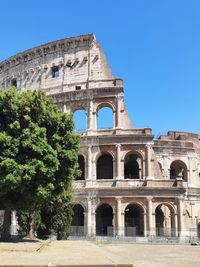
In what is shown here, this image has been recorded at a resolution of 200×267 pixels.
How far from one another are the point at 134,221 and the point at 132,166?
5266 millimetres

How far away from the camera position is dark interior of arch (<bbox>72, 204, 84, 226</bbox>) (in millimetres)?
33281

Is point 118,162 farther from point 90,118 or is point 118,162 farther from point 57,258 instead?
point 57,258

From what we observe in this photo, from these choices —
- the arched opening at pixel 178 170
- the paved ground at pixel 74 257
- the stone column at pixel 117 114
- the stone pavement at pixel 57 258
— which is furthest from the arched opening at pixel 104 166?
the stone pavement at pixel 57 258

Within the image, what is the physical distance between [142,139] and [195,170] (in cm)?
992

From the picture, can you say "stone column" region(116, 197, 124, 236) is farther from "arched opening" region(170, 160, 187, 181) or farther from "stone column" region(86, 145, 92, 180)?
"arched opening" region(170, 160, 187, 181)

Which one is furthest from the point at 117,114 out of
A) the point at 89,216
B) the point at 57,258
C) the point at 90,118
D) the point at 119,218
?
the point at 57,258

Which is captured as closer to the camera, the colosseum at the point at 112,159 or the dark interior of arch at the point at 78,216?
the colosseum at the point at 112,159

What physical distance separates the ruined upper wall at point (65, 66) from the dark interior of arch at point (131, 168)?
792 cm

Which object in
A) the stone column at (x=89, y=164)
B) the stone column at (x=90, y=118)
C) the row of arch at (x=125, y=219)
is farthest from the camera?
the stone column at (x=90, y=118)

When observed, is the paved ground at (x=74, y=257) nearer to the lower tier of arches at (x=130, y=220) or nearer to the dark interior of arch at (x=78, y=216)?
the lower tier of arches at (x=130, y=220)

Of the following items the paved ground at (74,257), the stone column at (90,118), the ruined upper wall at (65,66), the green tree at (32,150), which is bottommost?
the paved ground at (74,257)

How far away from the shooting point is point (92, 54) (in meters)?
36.1

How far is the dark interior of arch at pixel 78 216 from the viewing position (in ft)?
109

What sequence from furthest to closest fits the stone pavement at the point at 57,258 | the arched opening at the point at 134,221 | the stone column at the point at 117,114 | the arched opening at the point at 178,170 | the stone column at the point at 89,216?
1. the arched opening at the point at 178,170
2. the stone column at the point at 117,114
3. the stone column at the point at 89,216
4. the arched opening at the point at 134,221
5. the stone pavement at the point at 57,258
